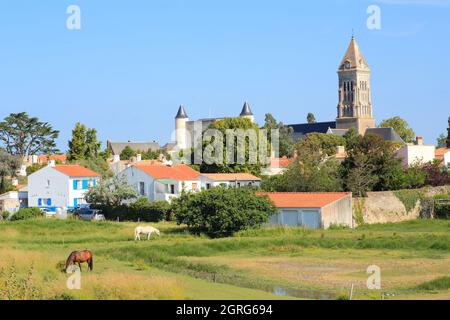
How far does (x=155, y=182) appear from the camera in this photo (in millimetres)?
71438

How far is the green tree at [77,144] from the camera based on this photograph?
10012cm

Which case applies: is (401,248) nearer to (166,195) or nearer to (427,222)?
(427,222)

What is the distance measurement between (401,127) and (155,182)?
86.8 meters

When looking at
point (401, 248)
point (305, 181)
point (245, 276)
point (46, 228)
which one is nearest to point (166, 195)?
point (305, 181)

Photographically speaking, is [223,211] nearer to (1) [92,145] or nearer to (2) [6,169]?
(2) [6,169]

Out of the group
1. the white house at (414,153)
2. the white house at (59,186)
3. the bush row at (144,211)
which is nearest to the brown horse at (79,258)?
the bush row at (144,211)

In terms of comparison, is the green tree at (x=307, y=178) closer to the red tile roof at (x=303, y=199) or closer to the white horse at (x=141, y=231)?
the red tile roof at (x=303, y=199)

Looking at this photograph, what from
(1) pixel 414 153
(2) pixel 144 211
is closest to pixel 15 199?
(2) pixel 144 211

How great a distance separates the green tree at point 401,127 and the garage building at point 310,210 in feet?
303

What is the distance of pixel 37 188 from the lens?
76688mm

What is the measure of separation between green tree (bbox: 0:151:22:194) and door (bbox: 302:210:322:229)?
37.4 meters
